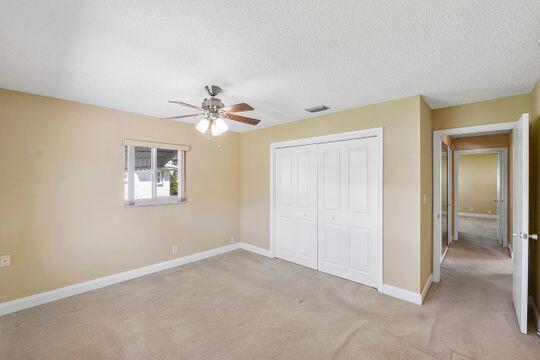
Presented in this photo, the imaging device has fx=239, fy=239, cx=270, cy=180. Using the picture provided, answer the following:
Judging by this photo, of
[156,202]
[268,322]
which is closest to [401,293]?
[268,322]

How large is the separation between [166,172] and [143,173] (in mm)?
359

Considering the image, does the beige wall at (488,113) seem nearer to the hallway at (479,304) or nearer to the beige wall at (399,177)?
the hallway at (479,304)

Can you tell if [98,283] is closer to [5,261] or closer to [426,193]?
[5,261]

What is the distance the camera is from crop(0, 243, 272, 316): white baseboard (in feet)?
8.63

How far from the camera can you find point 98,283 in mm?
3154

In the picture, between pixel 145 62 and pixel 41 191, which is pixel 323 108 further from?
pixel 41 191

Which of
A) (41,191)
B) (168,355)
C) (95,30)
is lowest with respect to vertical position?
(168,355)

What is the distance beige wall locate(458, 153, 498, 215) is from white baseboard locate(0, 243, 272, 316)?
8.42 meters

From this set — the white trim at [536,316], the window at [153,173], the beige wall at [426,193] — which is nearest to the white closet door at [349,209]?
the beige wall at [426,193]

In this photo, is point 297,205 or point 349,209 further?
point 297,205

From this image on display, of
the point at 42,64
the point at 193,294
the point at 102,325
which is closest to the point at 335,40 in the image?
the point at 42,64

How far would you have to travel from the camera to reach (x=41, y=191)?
2801mm

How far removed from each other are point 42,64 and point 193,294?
2797mm

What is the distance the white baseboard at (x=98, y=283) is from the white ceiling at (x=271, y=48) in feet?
7.67
